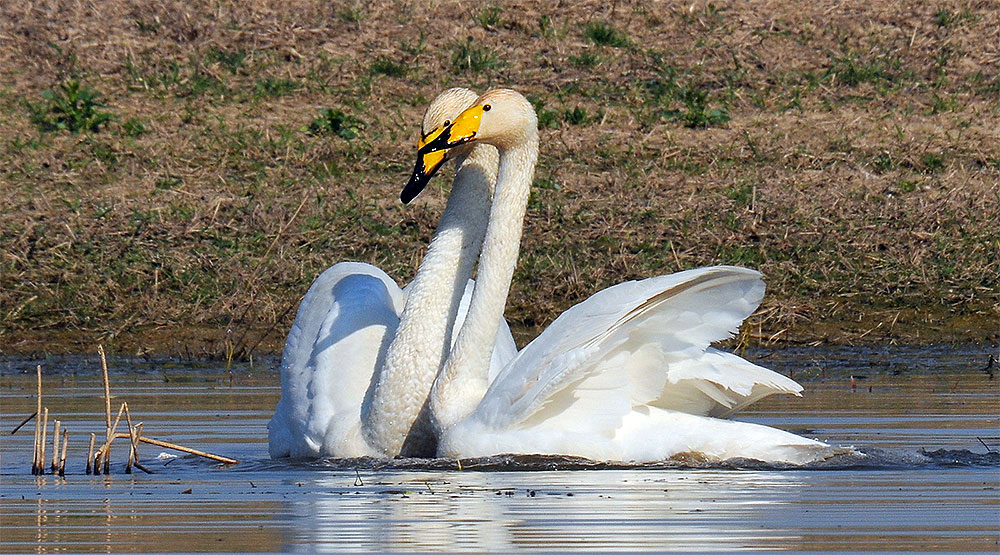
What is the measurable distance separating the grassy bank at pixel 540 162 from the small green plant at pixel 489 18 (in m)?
0.03

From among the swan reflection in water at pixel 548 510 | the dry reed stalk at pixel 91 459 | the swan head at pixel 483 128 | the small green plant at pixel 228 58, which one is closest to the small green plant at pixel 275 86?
the small green plant at pixel 228 58

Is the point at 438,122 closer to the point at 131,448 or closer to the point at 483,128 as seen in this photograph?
the point at 483,128

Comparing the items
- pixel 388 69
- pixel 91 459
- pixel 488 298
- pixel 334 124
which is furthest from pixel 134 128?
pixel 91 459

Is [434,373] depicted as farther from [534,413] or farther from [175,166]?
[175,166]

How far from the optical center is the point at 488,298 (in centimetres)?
757

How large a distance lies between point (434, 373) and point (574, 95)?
8.92 metres

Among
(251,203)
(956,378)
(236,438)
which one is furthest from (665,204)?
(236,438)

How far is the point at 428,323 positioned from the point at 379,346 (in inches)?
11.3

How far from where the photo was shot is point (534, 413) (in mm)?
6941

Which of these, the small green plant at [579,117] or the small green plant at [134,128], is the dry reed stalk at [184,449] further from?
the small green plant at [579,117]

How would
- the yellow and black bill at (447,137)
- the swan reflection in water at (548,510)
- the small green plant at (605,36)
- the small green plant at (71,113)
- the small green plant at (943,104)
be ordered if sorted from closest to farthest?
1. the swan reflection in water at (548,510)
2. the yellow and black bill at (447,137)
3. the small green plant at (71,113)
4. the small green plant at (943,104)
5. the small green plant at (605,36)

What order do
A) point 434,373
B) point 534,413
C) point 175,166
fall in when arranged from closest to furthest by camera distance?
point 534,413 < point 434,373 < point 175,166

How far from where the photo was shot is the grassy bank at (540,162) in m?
12.1

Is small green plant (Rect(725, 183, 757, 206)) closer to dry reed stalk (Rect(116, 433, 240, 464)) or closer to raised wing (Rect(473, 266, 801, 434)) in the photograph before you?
raised wing (Rect(473, 266, 801, 434))
